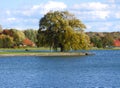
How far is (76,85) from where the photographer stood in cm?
3891

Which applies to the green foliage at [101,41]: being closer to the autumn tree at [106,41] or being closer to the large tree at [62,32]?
the autumn tree at [106,41]

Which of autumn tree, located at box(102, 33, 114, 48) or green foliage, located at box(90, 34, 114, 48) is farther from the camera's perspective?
autumn tree, located at box(102, 33, 114, 48)

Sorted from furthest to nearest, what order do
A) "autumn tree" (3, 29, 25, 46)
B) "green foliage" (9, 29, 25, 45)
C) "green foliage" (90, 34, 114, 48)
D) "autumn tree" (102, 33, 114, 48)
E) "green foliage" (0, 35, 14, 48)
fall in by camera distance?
"autumn tree" (102, 33, 114, 48) → "green foliage" (90, 34, 114, 48) → "green foliage" (9, 29, 25, 45) → "autumn tree" (3, 29, 25, 46) → "green foliage" (0, 35, 14, 48)

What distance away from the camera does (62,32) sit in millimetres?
96750

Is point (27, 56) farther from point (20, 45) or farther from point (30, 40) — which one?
point (30, 40)

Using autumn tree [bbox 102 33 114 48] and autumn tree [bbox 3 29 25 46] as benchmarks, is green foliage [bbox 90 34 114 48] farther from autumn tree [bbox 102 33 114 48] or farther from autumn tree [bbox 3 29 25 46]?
autumn tree [bbox 3 29 25 46]

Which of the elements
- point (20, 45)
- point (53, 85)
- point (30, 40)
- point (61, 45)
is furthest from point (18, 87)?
point (30, 40)

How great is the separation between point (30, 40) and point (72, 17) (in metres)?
100

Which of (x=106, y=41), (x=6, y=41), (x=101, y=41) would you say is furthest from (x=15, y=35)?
(x=106, y=41)

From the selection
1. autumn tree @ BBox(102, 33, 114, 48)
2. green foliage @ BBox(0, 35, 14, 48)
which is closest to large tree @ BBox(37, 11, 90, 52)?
green foliage @ BBox(0, 35, 14, 48)

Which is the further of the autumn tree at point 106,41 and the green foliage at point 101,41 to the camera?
the autumn tree at point 106,41

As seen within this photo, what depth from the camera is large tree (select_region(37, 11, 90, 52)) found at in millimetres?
95000

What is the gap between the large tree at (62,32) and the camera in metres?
95.0

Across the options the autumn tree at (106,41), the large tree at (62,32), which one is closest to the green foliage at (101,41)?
the autumn tree at (106,41)
